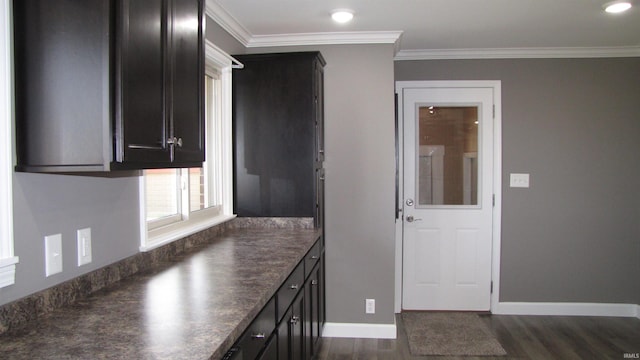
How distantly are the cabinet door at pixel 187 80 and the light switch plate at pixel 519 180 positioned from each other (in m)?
3.14

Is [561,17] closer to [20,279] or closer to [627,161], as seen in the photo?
[627,161]

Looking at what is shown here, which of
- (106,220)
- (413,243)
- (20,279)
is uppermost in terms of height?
(106,220)

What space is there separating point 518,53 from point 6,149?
3.96 m

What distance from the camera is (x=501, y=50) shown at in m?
4.00

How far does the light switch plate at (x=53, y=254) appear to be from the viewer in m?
1.45

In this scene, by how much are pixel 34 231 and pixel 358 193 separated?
97.1 inches

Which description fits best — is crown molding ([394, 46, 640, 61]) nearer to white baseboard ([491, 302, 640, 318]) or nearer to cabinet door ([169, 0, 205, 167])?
white baseboard ([491, 302, 640, 318])

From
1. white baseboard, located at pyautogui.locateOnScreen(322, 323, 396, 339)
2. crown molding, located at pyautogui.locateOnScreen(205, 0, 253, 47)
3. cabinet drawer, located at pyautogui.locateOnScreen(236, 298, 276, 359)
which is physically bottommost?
white baseboard, located at pyautogui.locateOnScreen(322, 323, 396, 339)

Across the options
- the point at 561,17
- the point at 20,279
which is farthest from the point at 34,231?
the point at 561,17

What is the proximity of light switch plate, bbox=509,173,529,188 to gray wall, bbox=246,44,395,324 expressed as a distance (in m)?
1.31

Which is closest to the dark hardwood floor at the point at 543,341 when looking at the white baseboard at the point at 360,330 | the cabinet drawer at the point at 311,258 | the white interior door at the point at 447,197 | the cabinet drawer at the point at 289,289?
the white baseboard at the point at 360,330

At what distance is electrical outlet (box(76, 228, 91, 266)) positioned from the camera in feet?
5.27

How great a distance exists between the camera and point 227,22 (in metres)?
2.98

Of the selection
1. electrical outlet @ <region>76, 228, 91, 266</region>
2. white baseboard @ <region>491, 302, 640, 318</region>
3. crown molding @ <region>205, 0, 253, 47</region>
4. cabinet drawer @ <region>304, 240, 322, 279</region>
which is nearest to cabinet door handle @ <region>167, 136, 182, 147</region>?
electrical outlet @ <region>76, 228, 91, 266</region>
